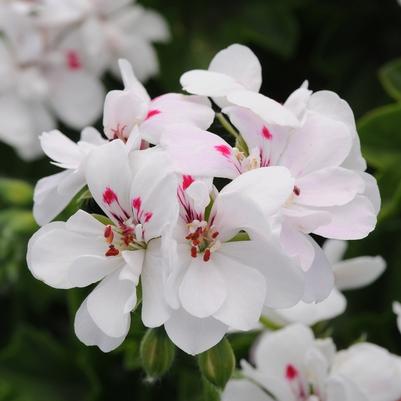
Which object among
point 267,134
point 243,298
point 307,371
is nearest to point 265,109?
point 267,134

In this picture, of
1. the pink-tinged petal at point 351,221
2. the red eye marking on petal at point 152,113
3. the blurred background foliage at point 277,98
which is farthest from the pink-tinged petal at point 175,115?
the blurred background foliage at point 277,98

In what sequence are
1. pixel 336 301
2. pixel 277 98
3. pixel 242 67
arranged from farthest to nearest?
pixel 277 98
pixel 336 301
pixel 242 67

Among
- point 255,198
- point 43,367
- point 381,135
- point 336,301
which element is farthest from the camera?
point 43,367

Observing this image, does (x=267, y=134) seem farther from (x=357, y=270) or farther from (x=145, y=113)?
(x=357, y=270)

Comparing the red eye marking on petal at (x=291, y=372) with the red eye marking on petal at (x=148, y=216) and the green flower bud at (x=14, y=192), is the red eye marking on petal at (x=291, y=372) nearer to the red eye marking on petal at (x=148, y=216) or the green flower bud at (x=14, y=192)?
the red eye marking on petal at (x=148, y=216)

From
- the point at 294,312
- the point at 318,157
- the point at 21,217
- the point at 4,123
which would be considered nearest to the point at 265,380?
the point at 294,312

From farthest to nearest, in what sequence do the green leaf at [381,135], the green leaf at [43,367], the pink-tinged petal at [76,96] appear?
the pink-tinged petal at [76,96], the green leaf at [43,367], the green leaf at [381,135]
